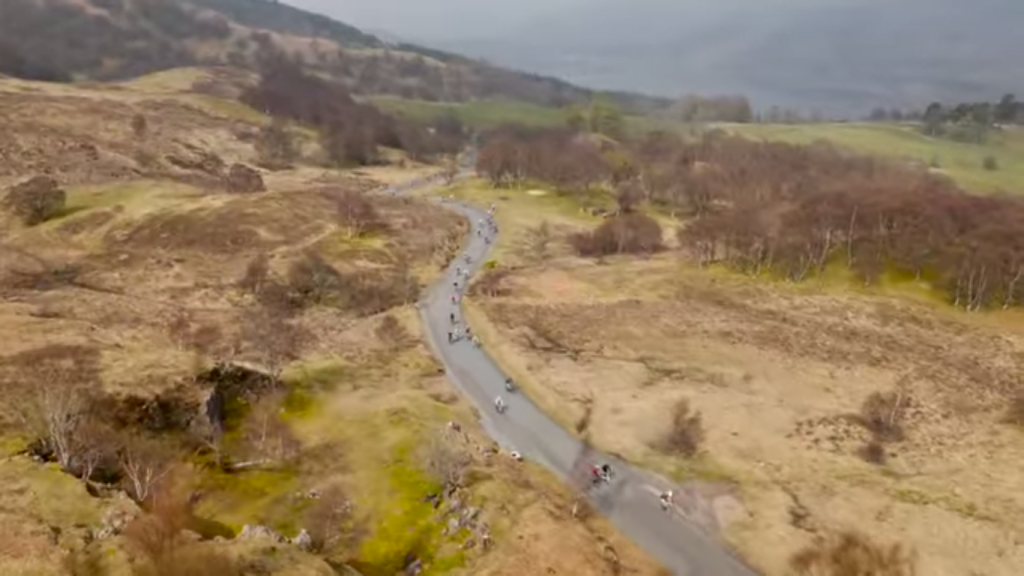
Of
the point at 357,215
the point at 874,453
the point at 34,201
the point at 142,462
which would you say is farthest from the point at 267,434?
the point at 34,201

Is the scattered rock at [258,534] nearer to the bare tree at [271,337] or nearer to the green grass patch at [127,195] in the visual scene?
the bare tree at [271,337]

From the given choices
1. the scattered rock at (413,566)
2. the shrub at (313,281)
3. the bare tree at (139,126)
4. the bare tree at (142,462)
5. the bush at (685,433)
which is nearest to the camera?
the bare tree at (142,462)

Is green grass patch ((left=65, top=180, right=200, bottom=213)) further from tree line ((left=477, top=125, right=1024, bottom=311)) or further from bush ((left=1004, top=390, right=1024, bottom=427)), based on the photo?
bush ((left=1004, top=390, right=1024, bottom=427))

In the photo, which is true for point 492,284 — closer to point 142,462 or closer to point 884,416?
point 884,416

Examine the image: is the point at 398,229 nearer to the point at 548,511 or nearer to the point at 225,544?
the point at 548,511

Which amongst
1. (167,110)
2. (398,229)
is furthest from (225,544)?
(167,110)

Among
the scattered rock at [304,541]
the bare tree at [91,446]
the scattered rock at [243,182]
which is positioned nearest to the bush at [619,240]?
the scattered rock at [243,182]

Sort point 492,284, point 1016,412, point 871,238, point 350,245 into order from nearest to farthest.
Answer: point 1016,412, point 492,284, point 871,238, point 350,245
